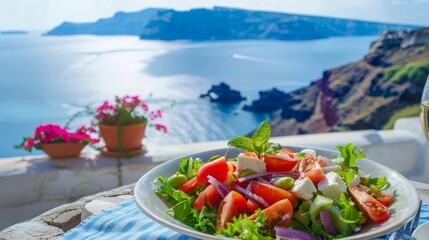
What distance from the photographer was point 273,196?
0.72 metres

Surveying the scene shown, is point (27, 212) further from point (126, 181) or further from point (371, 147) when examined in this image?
point (371, 147)

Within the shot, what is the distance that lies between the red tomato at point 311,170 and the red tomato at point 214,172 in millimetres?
135

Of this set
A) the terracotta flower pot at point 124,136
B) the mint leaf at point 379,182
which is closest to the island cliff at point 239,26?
the terracotta flower pot at point 124,136

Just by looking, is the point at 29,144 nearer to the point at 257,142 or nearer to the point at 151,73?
the point at 257,142

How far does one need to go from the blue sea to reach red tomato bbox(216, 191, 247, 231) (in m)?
4.03

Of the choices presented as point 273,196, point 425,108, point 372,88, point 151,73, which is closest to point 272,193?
point 273,196

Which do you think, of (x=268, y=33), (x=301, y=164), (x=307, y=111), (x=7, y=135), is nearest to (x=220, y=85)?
(x=268, y=33)

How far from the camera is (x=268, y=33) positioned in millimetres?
10523

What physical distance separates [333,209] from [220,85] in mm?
11331

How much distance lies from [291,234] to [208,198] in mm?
163

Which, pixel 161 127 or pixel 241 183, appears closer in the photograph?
pixel 241 183

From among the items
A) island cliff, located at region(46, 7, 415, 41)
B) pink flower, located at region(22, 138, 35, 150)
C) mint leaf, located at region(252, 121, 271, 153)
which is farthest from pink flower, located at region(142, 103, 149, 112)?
island cliff, located at region(46, 7, 415, 41)

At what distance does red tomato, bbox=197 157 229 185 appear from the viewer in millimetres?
809

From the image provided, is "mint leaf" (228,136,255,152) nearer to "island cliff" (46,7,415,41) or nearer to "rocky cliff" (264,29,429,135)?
"island cliff" (46,7,415,41)
